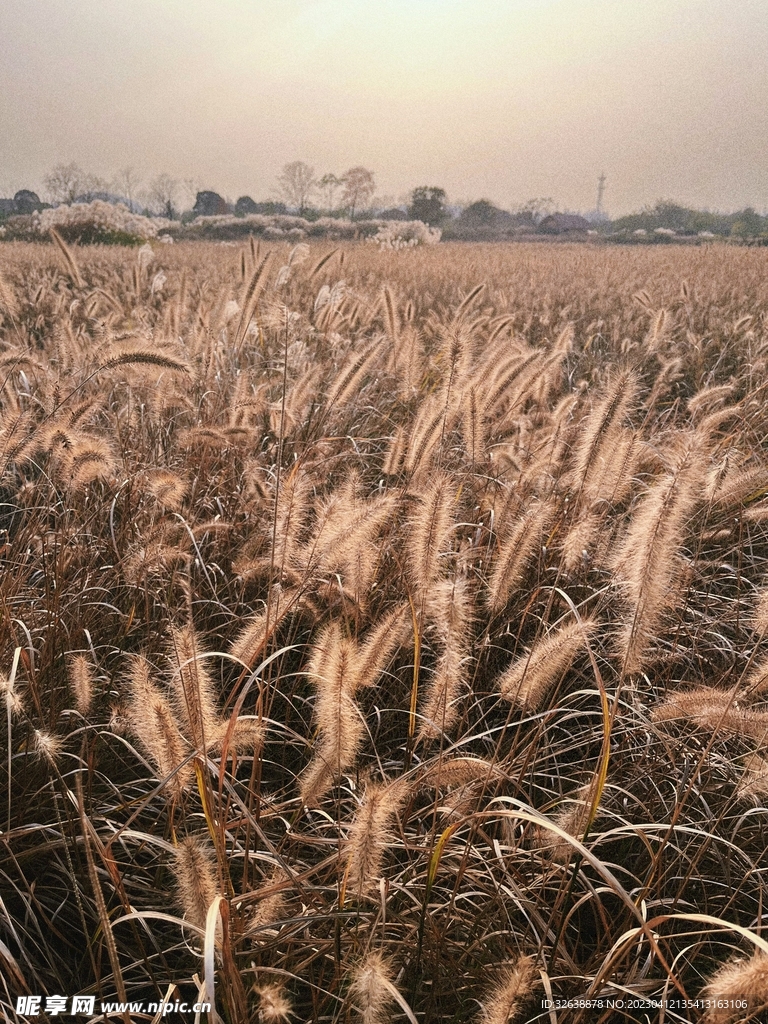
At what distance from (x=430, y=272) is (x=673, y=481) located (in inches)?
485

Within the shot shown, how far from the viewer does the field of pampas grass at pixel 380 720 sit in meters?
1.15

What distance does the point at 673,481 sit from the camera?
1296 mm

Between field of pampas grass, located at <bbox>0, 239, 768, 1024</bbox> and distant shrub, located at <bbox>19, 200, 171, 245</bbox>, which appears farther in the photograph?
distant shrub, located at <bbox>19, 200, 171, 245</bbox>

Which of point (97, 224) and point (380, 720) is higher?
point (97, 224)

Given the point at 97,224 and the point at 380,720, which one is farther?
the point at 97,224

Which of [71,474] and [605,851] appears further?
[71,474]

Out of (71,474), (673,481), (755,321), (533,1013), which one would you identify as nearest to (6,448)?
(71,474)

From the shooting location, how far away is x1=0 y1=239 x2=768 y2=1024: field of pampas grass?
115cm

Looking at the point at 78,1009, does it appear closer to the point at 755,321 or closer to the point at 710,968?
the point at 710,968

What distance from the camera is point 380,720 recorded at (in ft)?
6.08

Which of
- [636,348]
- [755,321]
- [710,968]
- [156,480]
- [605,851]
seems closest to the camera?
[710,968]

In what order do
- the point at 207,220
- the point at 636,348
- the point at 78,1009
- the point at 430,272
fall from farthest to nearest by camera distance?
1. the point at 207,220
2. the point at 430,272
3. the point at 636,348
4. the point at 78,1009

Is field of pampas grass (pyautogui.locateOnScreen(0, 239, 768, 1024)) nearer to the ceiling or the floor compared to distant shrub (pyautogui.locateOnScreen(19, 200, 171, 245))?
nearer to the floor

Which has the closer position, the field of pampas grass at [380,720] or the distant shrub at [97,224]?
the field of pampas grass at [380,720]
